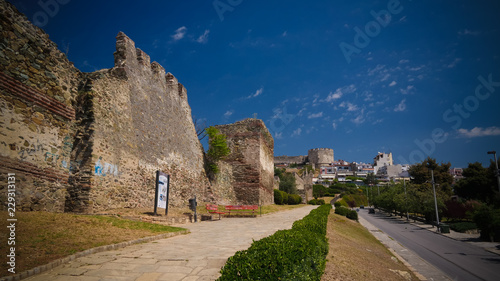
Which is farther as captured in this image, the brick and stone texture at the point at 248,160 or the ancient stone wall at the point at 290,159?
the ancient stone wall at the point at 290,159

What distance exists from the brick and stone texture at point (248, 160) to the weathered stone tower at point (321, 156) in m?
108

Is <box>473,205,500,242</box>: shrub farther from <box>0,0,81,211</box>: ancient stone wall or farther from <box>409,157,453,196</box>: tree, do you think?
<box>409,157,453,196</box>: tree

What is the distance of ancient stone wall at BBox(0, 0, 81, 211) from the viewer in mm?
8016

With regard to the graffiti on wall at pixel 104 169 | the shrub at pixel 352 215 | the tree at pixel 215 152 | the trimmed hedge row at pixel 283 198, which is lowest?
the shrub at pixel 352 215

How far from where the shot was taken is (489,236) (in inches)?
765

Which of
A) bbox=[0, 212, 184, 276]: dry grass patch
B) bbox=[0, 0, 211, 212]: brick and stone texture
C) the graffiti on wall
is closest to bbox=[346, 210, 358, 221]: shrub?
bbox=[0, 0, 211, 212]: brick and stone texture

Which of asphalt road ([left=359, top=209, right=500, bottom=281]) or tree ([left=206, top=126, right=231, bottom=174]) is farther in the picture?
tree ([left=206, top=126, right=231, bottom=174])

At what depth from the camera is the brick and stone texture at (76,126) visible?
8266 millimetres

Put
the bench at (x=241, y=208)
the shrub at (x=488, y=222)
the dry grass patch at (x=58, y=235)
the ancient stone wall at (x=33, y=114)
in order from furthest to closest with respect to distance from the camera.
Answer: the shrub at (x=488, y=222) < the bench at (x=241, y=208) < the ancient stone wall at (x=33, y=114) < the dry grass patch at (x=58, y=235)

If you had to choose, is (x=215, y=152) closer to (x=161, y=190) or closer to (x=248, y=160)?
(x=248, y=160)

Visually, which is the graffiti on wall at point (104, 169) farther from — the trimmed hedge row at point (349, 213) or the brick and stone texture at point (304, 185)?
the brick and stone texture at point (304, 185)

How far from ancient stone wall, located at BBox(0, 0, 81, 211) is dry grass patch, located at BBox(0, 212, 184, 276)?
190cm

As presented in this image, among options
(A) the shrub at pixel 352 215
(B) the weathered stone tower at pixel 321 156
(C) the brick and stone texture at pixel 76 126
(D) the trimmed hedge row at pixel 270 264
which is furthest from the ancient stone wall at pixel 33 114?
(B) the weathered stone tower at pixel 321 156

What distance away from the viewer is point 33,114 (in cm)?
893
